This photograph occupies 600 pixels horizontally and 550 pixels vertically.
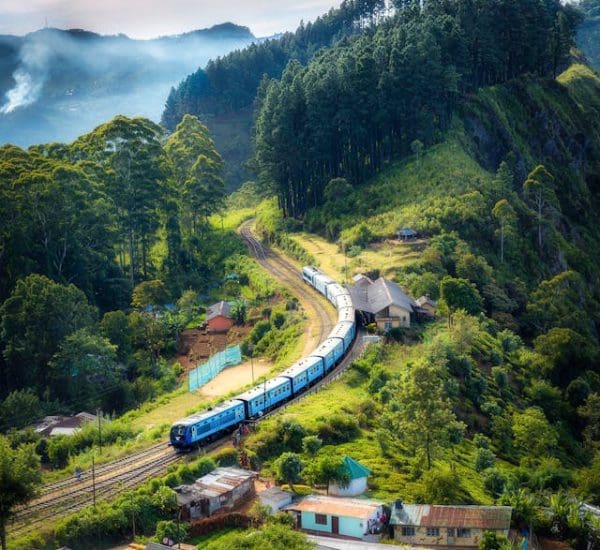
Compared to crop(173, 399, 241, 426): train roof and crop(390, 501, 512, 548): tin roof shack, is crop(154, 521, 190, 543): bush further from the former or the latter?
crop(390, 501, 512, 548): tin roof shack

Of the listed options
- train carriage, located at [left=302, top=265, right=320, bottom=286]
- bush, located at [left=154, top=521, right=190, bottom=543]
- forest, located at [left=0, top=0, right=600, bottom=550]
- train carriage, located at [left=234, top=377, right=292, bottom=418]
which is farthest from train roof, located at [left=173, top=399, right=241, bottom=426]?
train carriage, located at [left=302, top=265, right=320, bottom=286]

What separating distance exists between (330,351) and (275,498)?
20.5 metres

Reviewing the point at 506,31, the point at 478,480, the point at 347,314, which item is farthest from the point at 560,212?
the point at 478,480

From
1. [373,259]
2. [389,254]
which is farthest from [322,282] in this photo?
[389,254]

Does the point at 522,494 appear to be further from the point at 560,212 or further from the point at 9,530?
the point at 560,212

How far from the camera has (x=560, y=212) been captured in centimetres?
10150

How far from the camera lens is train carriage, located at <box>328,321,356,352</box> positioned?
64.3 m

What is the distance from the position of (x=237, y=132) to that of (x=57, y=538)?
401ft

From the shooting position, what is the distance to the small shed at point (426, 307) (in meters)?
70.3

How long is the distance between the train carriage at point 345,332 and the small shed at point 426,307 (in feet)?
21.1

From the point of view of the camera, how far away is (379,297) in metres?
69.9

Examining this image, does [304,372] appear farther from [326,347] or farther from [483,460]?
[483,460]

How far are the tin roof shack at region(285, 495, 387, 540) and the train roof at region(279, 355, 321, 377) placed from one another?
54.0 ft

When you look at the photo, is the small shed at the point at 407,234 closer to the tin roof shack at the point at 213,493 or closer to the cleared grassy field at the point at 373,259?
the cleared grassy field at the point at 373,259
